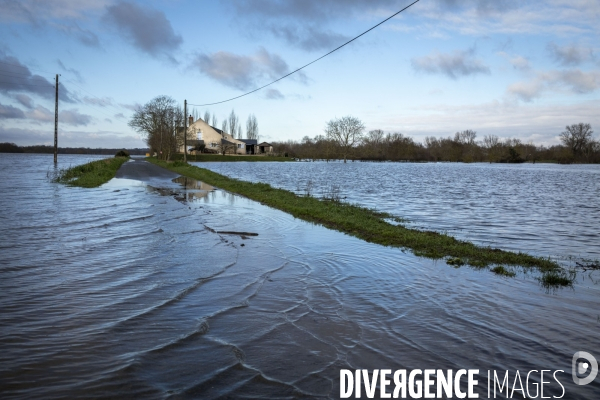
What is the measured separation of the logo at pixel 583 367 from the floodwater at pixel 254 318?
9cm

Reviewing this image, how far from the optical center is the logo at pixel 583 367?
4.57 meters

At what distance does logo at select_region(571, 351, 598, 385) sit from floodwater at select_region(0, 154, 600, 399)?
0.28 feet

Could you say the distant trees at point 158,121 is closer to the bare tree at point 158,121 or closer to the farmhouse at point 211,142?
the bare tree at point 158,121

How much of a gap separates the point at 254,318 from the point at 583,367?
153 inches

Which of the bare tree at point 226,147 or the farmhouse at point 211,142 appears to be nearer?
the farmhouse at point 211,142

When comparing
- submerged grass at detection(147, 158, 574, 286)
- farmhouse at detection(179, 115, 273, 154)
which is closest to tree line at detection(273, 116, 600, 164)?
farmhouse at detection(179, 115, 273, 154)

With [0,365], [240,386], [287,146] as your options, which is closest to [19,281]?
[0,365]

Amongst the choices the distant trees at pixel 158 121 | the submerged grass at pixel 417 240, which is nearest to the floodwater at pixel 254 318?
the submerged grass at pixel 417 240

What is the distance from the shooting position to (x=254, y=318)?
5.88 meters

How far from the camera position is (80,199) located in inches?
789

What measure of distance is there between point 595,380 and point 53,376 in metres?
5.44

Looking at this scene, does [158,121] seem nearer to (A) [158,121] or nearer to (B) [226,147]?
(A) [158,121]

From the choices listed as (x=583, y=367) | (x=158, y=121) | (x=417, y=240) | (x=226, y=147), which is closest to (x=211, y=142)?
(x=226, y=147)

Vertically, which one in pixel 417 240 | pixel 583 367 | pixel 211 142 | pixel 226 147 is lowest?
pixel 583 367
